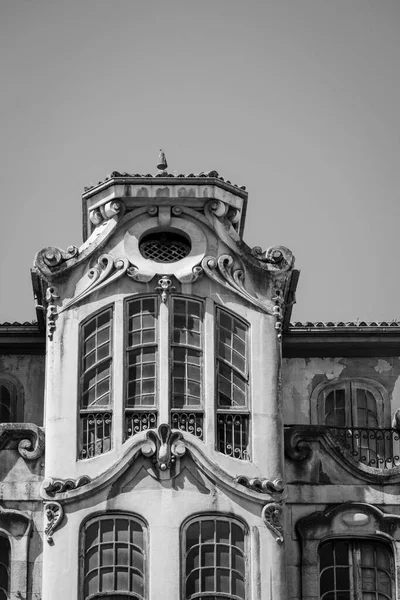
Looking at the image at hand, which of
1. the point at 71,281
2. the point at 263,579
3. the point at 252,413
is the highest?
the point at 71,281

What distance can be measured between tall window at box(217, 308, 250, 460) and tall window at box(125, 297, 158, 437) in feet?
4.32

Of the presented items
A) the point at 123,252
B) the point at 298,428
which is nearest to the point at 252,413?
the point at 298,428

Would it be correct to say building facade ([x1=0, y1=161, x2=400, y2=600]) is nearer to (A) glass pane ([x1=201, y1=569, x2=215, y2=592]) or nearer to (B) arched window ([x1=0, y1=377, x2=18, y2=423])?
(A) glass pane ([x1=201, y1=569, x2=215, y2=592])

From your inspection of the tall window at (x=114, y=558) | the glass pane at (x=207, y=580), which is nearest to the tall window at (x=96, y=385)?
the tall window at (x=114, y=558)

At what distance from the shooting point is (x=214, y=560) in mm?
43781

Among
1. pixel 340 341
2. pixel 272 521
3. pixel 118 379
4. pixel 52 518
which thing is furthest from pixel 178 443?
pixel 340 341

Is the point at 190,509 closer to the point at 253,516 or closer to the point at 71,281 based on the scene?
the point at 253,516

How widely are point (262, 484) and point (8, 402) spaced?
6.84 m

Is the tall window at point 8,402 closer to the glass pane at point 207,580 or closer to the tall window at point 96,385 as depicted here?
the tall window at point 96,385

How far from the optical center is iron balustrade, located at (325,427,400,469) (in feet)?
152

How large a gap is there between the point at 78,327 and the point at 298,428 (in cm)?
490

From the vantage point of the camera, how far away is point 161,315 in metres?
45.3

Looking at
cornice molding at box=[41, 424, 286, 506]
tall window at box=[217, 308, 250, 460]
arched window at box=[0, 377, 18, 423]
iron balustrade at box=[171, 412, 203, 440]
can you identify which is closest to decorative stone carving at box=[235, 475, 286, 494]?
cornice molding at box=[41, 424, 286, 506]

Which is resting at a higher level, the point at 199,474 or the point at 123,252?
the point at 123,252
